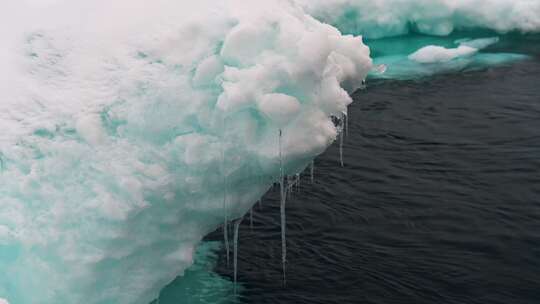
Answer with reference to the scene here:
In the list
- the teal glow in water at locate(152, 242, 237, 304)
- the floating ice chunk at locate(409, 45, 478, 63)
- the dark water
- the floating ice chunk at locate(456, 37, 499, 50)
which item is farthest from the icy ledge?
the floating ice chunk at locate(456, 37, 499, 50)

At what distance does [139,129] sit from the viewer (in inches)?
167

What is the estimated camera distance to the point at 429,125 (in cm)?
962

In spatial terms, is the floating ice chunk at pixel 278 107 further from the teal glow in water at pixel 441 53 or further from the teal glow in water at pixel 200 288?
the teal glow in water at pixel 441 53

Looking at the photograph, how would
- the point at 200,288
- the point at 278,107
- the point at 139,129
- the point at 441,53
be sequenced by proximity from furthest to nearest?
1. the point at 441,53
2. the point at 200,288
3. the point at 139,129
4. the point at 278,107

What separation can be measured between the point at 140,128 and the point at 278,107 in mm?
938

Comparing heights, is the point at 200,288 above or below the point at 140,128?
below

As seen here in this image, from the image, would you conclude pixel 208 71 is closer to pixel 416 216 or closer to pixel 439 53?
pixel 416 216

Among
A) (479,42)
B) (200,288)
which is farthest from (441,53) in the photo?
(200,288)

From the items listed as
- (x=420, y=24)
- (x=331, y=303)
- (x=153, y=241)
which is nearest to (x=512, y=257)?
(x=331, y=303)

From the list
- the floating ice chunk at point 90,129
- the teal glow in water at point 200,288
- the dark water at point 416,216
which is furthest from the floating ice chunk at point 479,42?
the floating ice chunk at point 90,129

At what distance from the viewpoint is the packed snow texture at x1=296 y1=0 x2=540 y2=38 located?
43.9 ft

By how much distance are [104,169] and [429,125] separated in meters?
6.54

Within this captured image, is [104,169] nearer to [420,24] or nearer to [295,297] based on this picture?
[295,297]

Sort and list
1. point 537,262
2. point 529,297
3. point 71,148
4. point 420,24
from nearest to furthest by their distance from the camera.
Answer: point 71,148 → point 529,297 → point 537,262 → point 420,24
